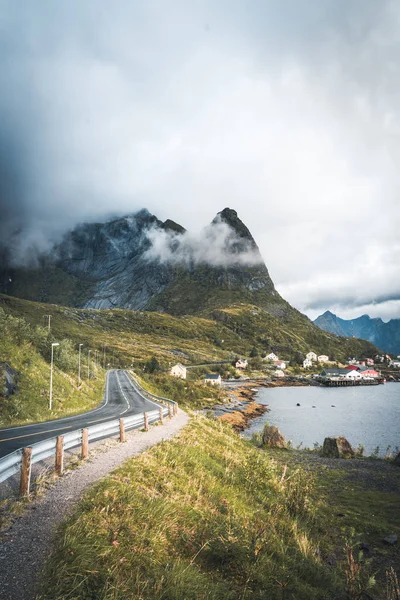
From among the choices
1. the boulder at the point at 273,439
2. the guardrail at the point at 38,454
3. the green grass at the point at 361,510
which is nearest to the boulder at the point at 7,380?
the guardrail at the point at 38,454

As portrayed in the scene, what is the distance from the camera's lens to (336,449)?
31.3 m

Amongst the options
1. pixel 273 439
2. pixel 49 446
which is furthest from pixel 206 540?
pixel 273 439

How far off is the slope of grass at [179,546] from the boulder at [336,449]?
2004cm

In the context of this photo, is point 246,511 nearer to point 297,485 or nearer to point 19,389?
point 297,485

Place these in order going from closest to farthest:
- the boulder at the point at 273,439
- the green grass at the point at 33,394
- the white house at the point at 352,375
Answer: the green grass at the point at 33,394
the boulder at the point at 273,439
the white house at the point at 352,375

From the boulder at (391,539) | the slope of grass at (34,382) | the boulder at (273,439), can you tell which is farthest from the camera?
the boulder at (273,439)

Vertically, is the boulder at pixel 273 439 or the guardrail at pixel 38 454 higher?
the guardrail at pixel 38 454

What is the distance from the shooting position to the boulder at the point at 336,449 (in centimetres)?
3105

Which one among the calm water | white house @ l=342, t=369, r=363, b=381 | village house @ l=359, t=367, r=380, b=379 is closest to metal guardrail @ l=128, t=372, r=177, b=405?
the calm water

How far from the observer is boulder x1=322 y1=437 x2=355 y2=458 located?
102 ft

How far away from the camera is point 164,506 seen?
358 inches

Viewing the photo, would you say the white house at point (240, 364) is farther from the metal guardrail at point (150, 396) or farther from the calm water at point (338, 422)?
the metal guardrail at point (150, 396)

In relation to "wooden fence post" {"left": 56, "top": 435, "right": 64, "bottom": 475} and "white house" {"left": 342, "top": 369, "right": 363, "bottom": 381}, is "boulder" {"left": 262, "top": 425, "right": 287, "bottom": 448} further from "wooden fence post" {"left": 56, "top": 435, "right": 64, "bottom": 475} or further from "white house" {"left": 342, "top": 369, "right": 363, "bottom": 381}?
"white house" {"left": 342, "top": 369, "right": 363, "bottom": 381}

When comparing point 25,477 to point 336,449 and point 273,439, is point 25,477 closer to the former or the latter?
point 273,439
